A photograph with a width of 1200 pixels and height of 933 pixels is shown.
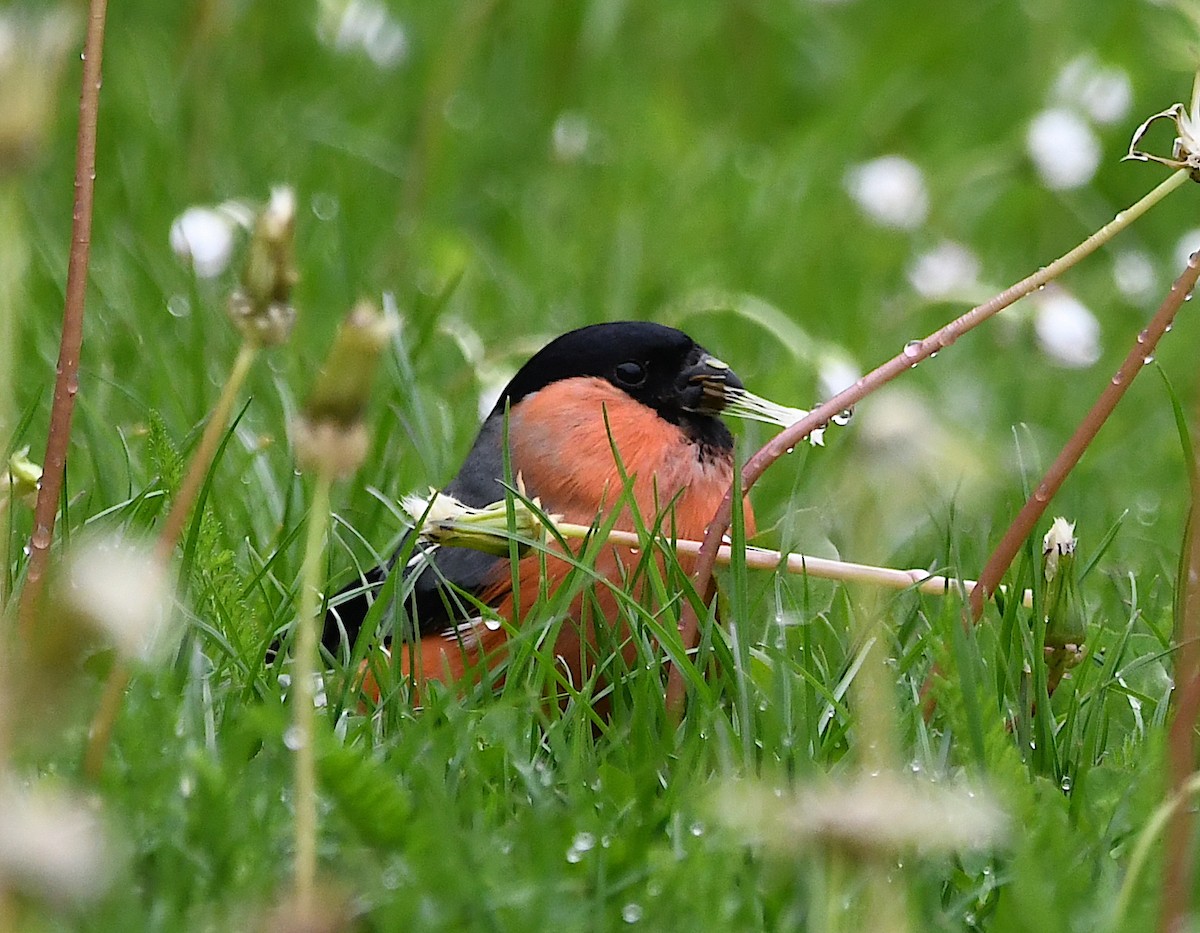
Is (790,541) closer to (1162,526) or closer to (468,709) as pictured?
(468,709)

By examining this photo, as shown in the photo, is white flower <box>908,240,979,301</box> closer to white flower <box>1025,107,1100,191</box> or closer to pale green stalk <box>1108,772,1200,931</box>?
white flower <box>1025,107,1100,191</box>

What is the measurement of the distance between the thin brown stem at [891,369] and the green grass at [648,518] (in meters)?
→ 0.05

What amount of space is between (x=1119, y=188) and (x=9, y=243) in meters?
4.48

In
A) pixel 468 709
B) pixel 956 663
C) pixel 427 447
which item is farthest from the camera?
pixel 427 447

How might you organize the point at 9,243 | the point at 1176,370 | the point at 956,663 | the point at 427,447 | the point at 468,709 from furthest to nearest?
the point at 1176,370 → the point at 427,447 → the point at 468,709 → the point at 956,663 → the point at 9,243

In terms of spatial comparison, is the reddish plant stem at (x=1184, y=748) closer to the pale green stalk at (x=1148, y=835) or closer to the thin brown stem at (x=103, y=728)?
the pale green stalk at (x=1148, y=835)

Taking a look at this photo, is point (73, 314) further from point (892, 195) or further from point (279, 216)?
point (892, 195)

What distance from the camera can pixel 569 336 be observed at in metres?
2.86

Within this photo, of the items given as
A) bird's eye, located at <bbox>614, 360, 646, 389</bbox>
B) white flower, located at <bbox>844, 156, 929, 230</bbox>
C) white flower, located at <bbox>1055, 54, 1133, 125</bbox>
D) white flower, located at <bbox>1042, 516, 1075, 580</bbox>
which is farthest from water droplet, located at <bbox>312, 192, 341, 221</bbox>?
white flower, located at <bbox>1042, 516, 1075, 580</bbox>

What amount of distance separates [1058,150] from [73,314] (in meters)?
3.36

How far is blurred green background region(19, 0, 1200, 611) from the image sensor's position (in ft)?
10.3

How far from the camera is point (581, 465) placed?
2.65 meters

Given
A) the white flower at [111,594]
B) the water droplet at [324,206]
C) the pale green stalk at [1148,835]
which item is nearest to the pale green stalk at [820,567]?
the pale green stalk at [1148,835]

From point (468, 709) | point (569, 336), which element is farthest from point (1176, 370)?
point (468, 709)
